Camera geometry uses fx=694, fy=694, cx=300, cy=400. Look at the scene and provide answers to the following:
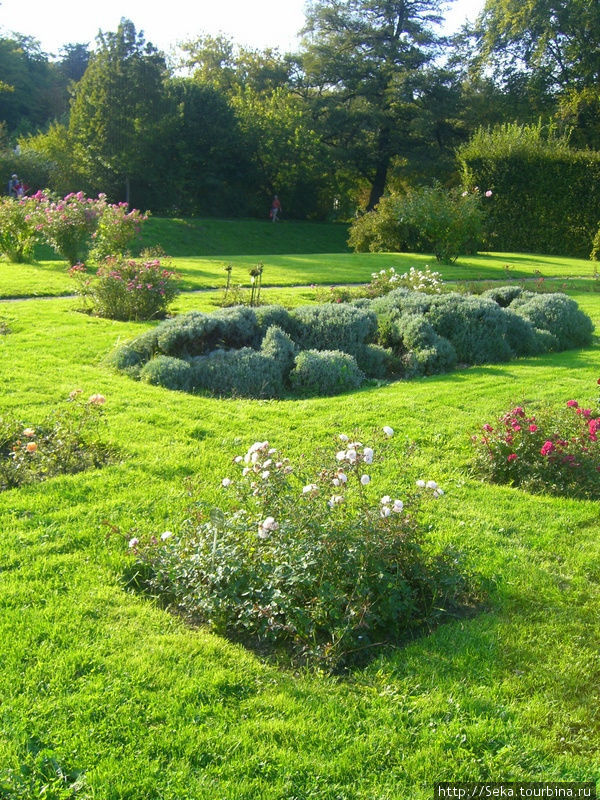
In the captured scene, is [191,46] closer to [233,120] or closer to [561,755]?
[233,120]

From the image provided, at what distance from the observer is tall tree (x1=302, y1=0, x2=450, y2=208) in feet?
108

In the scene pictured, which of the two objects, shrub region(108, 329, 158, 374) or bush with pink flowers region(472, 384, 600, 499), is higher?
shrub region(108, 329, 158, 374)

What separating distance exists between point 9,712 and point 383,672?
1.55 meters

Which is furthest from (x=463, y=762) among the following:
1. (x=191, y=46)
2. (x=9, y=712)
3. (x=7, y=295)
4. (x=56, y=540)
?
(x=191, y=46)

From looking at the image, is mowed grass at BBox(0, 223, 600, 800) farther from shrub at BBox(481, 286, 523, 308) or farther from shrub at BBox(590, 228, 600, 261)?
shrub at BBox(590, 228, 600, 261)

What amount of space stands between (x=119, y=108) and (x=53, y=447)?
89.8 feet

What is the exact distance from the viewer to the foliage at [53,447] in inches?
188

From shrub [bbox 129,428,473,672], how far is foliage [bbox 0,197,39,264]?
14021 millimetres

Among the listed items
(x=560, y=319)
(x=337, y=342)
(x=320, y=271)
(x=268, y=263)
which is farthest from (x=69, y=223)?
(x=560, y=319)

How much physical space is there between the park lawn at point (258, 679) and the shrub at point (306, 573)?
0.45 ft

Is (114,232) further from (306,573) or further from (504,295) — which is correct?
(306,573)

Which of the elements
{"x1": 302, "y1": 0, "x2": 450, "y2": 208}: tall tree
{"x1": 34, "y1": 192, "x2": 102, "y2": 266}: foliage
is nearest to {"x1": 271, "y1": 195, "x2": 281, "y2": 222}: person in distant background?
{"x1": 302, "y1": 0, "x2": 450, "y2": 208}: tall tree

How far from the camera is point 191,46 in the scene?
4744cm

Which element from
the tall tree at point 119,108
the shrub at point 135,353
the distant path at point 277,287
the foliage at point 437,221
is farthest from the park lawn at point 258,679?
the tall tree at point 119,108
